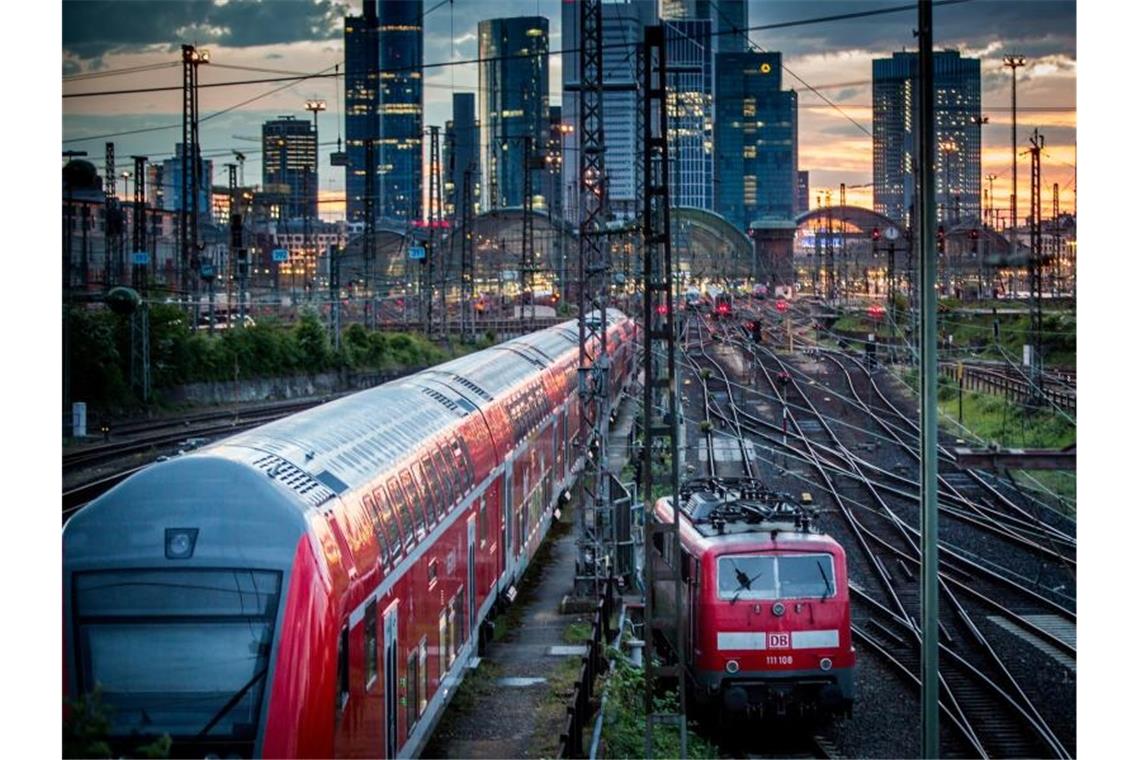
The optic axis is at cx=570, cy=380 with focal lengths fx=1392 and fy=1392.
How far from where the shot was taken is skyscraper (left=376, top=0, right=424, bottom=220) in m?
122

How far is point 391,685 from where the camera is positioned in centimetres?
779

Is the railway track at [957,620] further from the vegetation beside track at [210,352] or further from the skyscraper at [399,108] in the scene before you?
the skyscraper at [399,108]

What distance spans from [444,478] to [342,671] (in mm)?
4061

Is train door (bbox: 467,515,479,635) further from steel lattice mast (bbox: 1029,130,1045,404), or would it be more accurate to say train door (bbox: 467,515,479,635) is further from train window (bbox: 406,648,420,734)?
steel lattice mast (bbox: 1029,130,1045,404)

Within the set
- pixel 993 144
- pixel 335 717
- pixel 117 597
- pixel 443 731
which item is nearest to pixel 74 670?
pixel 117 597

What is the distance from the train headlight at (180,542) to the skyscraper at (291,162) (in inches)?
1434

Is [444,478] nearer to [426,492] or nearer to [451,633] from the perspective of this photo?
[426,492]

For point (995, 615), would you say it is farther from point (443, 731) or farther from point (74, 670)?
point (74, 670)

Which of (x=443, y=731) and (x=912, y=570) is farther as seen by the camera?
(x=912, y=570)

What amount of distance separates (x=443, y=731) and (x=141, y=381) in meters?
16.9

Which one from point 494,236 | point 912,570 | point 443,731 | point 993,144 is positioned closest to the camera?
point 443,731

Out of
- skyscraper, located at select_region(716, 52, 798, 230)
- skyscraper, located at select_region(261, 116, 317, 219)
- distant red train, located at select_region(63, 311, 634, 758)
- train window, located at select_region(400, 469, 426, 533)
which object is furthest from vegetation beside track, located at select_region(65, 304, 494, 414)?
skyscraper, located at select_region(716, 52, 798, 230)

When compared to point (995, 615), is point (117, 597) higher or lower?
higher
